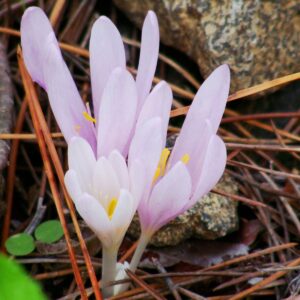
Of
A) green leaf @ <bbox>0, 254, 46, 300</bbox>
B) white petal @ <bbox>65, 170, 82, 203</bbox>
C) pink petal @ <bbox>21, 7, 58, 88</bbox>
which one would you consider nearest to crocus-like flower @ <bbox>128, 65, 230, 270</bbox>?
white petal @ <bbox>65, 170, 82, 203</bbox>

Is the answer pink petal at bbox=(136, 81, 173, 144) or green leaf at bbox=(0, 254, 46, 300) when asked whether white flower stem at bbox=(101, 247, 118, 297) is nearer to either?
pink petal at bbox=(136, 81, 173, 144)

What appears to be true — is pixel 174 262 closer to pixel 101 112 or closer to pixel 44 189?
pixel 44 189

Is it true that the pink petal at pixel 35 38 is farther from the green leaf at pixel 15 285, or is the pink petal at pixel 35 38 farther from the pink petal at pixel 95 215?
the green leaf at pixel 15 285

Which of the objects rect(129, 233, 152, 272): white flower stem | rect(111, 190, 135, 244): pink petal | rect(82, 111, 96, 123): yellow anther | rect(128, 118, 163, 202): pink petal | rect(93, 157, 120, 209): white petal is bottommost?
rect(129, 233, 152, 272): white flower stem

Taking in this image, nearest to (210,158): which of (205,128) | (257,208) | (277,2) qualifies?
(205,128)

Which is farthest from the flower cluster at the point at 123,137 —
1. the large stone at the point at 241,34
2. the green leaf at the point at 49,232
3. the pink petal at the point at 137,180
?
the large stone at the point at 241,34

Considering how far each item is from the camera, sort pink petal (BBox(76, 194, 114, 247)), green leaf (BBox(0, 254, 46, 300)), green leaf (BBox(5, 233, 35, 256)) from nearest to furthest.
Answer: green leaf (BBox(0, 254, 46, 300))
pink petal (BBox(76, 194, 114, 247))
green leaf (BBox(5, 233, 35, 256))
